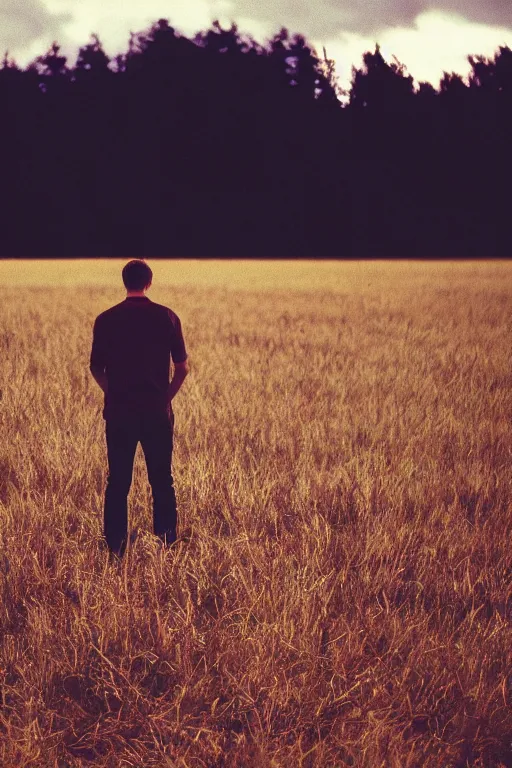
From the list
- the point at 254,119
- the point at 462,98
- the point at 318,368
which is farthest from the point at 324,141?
the point at 318,368

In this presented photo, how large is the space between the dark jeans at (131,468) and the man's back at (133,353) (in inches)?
2.1

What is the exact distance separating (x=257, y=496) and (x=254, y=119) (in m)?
57.7

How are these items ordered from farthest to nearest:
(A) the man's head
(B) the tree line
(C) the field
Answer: (B) the tree line → (A) the man's head → (C) the field

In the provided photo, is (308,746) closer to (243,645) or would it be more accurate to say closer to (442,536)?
(243,645)

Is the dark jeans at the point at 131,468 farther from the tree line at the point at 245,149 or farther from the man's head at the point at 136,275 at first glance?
the tree line at the point at 245,149

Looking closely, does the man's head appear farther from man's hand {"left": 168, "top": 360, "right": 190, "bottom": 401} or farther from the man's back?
man's hand {"left": 168, "top": 360, "right": 190, "bottom": 401}

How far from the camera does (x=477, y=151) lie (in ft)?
178

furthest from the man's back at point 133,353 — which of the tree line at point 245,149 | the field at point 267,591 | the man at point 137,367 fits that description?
the tree line at point 245,149

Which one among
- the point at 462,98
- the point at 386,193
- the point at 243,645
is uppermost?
the point at 462,98

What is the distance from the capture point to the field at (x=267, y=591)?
2008mm

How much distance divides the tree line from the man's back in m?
50.3

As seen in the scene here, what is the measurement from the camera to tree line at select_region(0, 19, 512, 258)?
5319 centimetres

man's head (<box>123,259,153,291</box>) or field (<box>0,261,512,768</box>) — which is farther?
man's head (<box>123,259,153,291</box>)

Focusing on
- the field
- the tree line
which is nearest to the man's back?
the field
